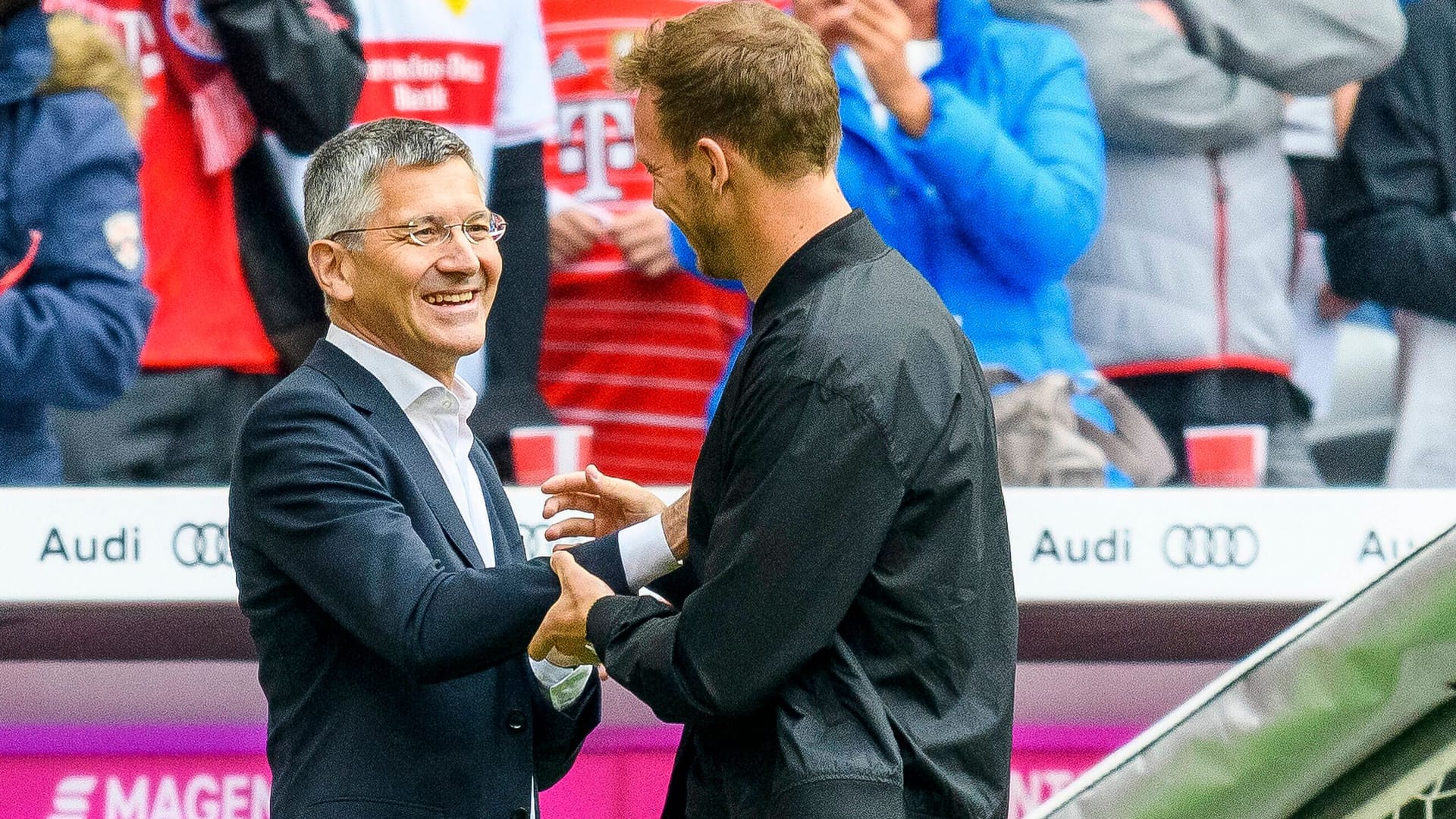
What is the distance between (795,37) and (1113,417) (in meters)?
2.27

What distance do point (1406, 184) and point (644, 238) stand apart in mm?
1795

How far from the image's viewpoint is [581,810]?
3.58 meters

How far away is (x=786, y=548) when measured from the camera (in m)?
1.54

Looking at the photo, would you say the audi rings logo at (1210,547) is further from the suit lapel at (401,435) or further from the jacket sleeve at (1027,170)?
the suit lapel at (401,435)

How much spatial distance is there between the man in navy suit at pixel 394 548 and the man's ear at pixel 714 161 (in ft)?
1.37

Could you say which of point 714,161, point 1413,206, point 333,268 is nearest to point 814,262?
point 714,161

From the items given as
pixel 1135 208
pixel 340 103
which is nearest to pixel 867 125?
pixel 1135 208

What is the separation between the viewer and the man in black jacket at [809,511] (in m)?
1.55

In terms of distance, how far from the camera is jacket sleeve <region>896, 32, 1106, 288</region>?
11.8 ft

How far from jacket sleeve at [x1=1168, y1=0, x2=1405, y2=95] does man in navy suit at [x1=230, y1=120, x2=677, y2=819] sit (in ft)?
7.80

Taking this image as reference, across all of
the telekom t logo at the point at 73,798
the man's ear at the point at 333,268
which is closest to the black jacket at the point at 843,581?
the man's ear at the point at 333,268

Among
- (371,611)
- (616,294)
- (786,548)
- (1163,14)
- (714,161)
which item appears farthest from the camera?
(1163,14)

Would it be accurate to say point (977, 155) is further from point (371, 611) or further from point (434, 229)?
point (371, 611)

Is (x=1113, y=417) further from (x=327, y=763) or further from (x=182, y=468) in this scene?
(x=327, y=763)
